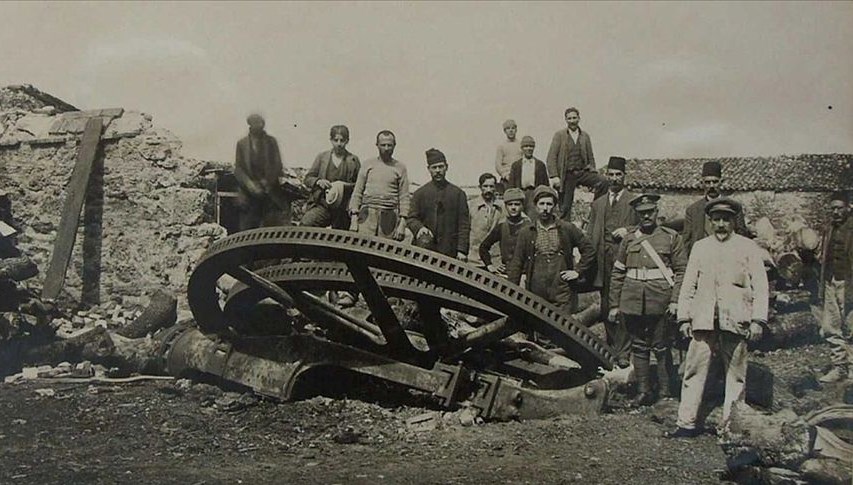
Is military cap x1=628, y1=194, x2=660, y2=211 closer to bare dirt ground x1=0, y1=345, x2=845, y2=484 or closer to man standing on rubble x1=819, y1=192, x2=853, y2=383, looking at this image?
bare dirt ground x1=0, y1=345, x2=845, y2=484

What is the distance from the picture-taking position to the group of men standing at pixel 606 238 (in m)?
4.33

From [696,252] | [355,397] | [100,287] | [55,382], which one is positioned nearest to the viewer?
[696,252]

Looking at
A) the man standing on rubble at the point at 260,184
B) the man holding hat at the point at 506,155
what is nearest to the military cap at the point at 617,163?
the man holding hat at the point at 506,155

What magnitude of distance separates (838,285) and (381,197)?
3.73m

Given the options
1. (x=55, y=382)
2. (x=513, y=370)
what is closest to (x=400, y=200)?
(x=513, y=370)

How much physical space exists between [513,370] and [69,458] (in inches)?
109

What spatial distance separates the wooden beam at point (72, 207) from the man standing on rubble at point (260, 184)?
1723mm

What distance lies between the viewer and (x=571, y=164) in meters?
7.03

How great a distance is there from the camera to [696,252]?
4.45 metres

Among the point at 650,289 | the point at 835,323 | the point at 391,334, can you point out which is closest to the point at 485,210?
the point at 650,289

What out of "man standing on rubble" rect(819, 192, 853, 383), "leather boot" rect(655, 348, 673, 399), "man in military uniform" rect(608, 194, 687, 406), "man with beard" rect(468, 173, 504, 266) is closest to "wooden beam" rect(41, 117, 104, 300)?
"man with beard" rect(468, 173, 504, 266)

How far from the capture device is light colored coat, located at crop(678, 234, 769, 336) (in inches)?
167

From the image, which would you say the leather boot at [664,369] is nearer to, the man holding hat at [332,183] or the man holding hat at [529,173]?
the man holding hat at [529,173]

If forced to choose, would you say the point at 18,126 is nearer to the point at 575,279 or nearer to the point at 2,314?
the point at 2,314
